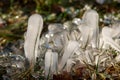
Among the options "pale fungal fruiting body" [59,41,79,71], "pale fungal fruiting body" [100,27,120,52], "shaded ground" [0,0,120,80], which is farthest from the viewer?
"shaded ground" [0,0,120,80]

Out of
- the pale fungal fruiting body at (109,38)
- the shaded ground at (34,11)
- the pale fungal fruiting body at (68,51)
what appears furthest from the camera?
the shaded ground at (34,11)

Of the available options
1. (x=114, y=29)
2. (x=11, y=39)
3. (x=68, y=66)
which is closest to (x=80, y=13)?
(x=11, y=39)

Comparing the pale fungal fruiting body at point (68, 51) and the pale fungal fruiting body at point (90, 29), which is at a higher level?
the pale fungal fruiting body at point (90, 29)

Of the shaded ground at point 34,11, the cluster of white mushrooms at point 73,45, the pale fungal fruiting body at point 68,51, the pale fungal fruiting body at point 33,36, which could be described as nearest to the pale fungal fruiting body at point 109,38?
the cluster of white mushrooms at point 73,45

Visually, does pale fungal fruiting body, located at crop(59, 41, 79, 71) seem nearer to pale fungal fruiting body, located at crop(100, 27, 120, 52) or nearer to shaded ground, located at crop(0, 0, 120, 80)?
pale fungal fruiting body, located at crop(100, 27, 120, 52)

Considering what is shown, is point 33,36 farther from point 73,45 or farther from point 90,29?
point 90,29

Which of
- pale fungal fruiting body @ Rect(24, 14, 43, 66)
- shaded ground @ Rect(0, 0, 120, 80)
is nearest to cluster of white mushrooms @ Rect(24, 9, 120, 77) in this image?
pale fungal fruiting body @ Rect(24, 14, 43, 66)

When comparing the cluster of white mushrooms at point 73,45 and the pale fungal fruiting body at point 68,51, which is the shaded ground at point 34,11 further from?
the pale fungal fruiting body at point 68,51
